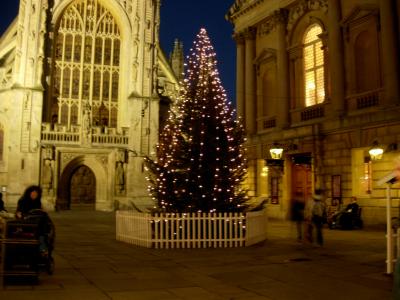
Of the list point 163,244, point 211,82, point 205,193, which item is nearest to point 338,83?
point 211,82

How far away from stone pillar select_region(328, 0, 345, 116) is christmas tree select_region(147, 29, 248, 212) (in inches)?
329

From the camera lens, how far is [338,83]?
20.7m

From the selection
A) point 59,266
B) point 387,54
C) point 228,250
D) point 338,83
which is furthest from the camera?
point 338,83

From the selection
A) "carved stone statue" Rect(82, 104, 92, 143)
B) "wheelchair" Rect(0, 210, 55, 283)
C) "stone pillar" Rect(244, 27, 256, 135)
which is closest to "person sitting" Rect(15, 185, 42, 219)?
"wheelchair" Rect(0, 210, 55, 283)

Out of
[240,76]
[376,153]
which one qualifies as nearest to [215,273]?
[376,153]

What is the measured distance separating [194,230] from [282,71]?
1404 centimetres

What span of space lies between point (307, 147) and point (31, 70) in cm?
2051

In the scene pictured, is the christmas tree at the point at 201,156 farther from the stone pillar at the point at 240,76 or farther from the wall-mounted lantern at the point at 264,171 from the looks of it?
the stone pillar at the point at 240,76

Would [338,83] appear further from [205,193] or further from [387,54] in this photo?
[205,193]

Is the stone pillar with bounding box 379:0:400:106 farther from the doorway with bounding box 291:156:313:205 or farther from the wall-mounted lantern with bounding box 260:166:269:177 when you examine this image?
the wall-mounted lantern with bounding box 260:166:269:177

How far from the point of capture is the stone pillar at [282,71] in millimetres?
24094

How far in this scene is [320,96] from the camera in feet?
74.0

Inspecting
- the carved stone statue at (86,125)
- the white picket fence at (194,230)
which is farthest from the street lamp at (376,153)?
the carved stone statue at (86,125)

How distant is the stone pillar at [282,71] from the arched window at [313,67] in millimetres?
1117
